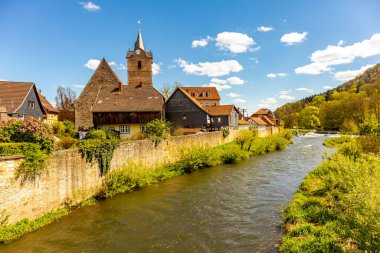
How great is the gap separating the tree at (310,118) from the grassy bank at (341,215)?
73.5m

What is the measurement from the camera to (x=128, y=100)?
30141 millimetres

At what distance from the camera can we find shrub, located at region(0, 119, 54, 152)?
1046 cm

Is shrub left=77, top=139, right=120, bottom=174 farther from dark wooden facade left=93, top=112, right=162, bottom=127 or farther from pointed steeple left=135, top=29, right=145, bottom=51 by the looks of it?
pointed steeple left=135, top=29, right=145, bottom=51

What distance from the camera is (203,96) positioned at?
5625 centimetres

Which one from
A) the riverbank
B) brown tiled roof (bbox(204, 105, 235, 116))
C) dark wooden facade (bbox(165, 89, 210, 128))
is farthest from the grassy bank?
brown tiled roof (bbox(204, 105, 235, 116))

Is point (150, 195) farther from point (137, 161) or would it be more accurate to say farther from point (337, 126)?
point (337, 126)

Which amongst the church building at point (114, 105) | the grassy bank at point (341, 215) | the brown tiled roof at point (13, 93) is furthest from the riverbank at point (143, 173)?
the brown tiled roof at point (13, 93)

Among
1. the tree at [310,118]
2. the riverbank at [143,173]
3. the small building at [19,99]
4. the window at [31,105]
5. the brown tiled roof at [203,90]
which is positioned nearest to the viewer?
the riverbank at [143,173]

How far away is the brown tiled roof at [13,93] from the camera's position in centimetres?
2712

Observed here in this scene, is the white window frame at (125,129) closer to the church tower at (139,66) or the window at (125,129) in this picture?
the window at (125,129)

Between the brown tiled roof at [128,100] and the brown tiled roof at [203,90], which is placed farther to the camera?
the brown tiled roof at [203,90]

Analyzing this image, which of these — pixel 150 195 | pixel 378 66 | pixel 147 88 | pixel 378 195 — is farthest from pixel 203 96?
pixel 378 66

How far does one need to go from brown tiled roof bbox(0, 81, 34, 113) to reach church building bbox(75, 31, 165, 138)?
593 cm

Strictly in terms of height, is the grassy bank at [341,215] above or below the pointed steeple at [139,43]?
below
